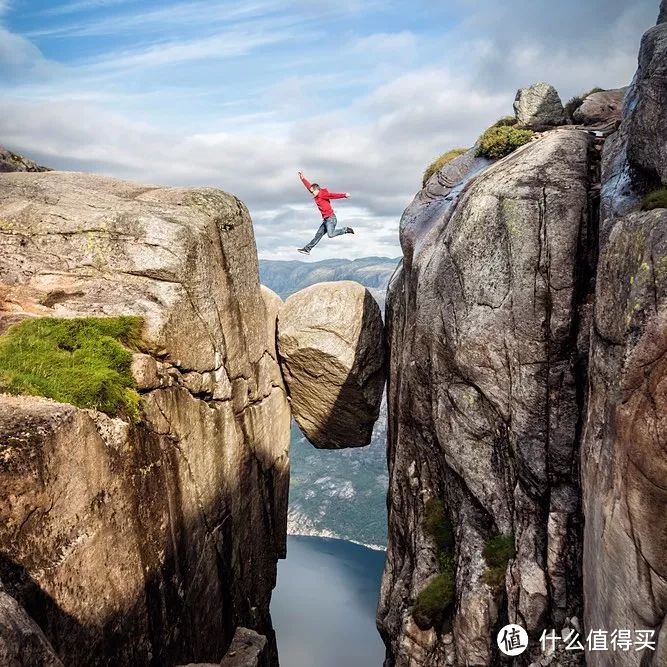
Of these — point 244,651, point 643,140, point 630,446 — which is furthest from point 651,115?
point 244,651

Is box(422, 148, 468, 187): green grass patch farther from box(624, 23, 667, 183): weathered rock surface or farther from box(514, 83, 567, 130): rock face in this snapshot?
box(624, 23, 667, 183): weathered rock surface

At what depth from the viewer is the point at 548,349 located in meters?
15.4

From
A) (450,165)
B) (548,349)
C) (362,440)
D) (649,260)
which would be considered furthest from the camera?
(362,440)

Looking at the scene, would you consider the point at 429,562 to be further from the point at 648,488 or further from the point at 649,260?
the point at 649,260

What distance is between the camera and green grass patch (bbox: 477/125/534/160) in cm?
2308

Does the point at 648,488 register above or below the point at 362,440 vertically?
above

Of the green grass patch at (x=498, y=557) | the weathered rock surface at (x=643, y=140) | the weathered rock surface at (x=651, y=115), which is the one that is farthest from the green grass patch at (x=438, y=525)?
the weathered rock surface at (x=651, y=115)

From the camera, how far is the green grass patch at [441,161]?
29312mm

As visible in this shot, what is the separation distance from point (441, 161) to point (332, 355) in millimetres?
13280

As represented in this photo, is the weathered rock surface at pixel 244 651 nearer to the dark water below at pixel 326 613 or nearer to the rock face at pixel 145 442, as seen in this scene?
the rock face at pixel 145 442

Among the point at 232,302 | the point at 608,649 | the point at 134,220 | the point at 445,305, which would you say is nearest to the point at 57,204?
the point at 134,220

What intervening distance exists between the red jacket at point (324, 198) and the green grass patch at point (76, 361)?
Result: 15.3 m

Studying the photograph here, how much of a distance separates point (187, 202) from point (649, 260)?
Answer: 1669 centimetres

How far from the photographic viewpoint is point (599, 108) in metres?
22.9
